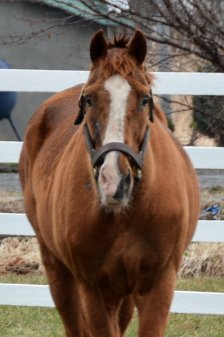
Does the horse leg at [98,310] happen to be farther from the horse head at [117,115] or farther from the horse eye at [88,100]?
the horse eye at [88,100]

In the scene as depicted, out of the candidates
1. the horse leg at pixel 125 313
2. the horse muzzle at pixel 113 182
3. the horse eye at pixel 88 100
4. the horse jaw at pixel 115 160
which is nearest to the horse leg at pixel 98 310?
the horse leg at pixel 125 313

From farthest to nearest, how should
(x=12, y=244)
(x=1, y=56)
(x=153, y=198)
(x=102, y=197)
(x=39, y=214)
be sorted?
(x=1, y=56), (x=12, y=244), (x=39, y=214), (x=153, y=198), (x=102, y=197)

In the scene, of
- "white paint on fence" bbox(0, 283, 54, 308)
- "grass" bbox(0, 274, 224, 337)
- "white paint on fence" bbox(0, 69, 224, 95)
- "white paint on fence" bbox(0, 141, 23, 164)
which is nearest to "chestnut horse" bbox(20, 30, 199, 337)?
"grass" bbox(0, 274, 224, 337)

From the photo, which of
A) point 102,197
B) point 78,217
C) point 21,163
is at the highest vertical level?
point 102,197

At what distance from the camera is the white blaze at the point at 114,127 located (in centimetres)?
390

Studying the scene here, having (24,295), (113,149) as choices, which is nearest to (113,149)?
(113,149)

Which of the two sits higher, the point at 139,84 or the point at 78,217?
the point at 139,84

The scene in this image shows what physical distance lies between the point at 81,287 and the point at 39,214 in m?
0.82

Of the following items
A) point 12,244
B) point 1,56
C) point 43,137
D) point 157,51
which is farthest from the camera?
point 1,56

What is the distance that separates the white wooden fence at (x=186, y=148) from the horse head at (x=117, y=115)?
8.28 feet

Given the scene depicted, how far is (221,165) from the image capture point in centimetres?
694

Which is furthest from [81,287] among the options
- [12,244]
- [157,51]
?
[157,51]

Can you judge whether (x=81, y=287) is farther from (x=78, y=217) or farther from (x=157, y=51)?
(x=157, y=51)

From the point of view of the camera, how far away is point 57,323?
7.07m
